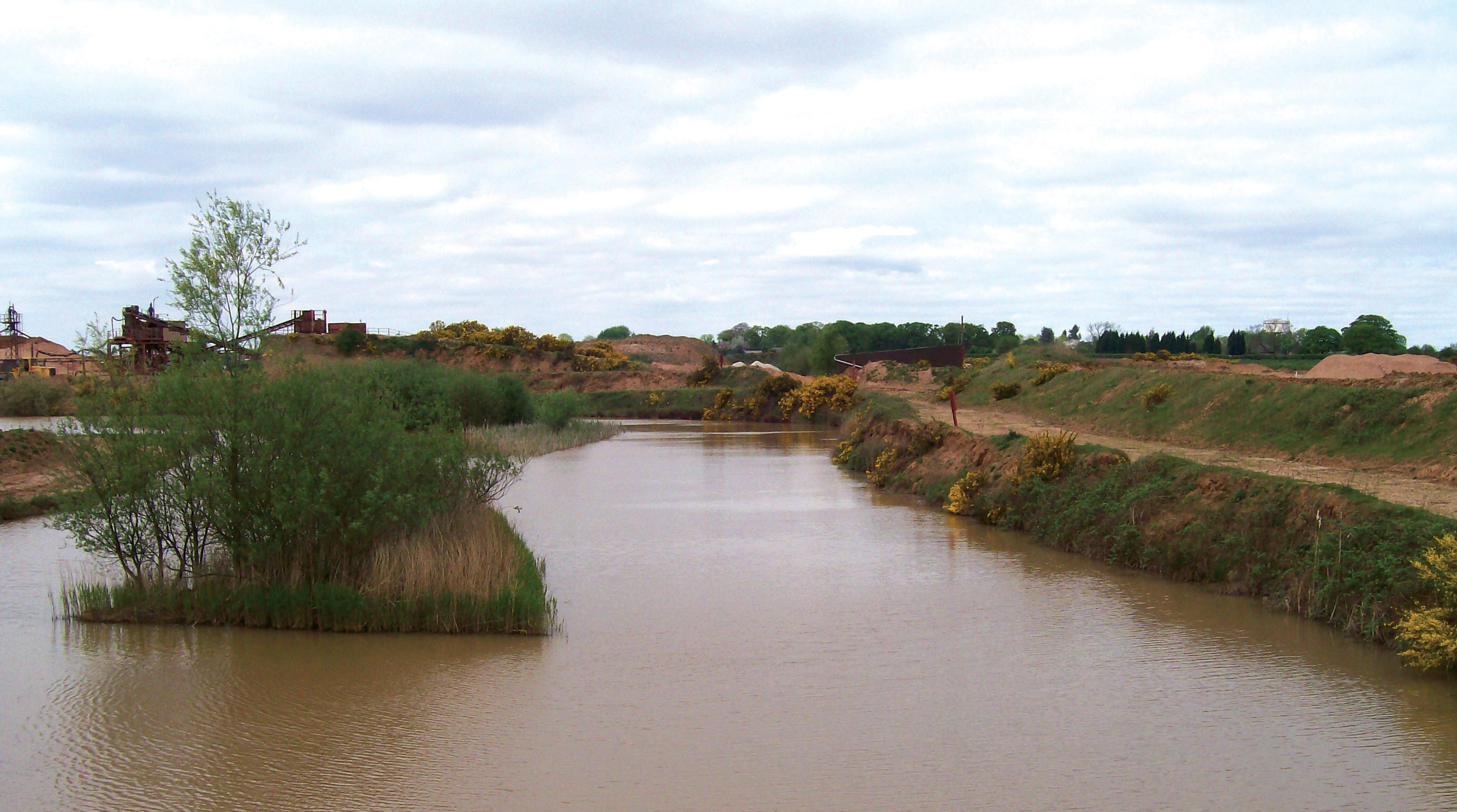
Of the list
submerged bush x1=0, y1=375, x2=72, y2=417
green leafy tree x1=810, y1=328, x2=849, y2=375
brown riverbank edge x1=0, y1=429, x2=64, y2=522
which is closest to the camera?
brown riverbank edge x1=0, y1=429, x2=64, y2=522

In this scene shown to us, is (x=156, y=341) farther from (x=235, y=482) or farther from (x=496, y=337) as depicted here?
(x=496, y=337)

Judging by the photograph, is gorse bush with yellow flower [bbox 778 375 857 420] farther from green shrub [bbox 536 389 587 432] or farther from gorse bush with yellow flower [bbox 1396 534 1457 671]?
gorse bush with yellow flower [bbox 1396 534 1457 671]

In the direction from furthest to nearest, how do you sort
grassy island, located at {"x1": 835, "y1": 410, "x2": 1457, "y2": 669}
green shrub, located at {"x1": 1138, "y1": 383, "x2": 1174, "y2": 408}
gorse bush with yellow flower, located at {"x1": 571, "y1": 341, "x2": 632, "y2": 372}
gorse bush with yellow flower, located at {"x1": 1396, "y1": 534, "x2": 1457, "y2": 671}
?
gorse bush with yellow flower, located at {"x1": 571, "y1": 341, "x2": 632, "y2": 372}, green shrub, located at {"x1": 1138, "y1": 383, "x2": 1174, "y2": 408}, grassy island, located at {"x1": 835, "y1": 410, "x2": 1457, "y2": 669}, gorse bush with yellow flower, located at {"x1": 1396, "y1": 534, "x2": 1457, "y2": 671}

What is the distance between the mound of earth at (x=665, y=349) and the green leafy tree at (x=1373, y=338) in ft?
243

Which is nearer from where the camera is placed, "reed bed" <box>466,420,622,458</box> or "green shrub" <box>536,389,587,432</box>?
"reed bed" <box>466,420,622,458</box>

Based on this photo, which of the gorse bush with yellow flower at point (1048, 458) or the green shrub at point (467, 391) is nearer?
the gorse bush with yellow flower at point (1048, 458)


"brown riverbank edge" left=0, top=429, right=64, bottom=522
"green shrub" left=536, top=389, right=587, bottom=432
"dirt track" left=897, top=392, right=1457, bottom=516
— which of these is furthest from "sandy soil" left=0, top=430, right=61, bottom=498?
"green shrub" left=536, top=389, right=587, bottom=432

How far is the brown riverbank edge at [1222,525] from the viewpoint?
37.0ft

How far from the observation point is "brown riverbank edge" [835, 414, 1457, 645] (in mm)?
11289

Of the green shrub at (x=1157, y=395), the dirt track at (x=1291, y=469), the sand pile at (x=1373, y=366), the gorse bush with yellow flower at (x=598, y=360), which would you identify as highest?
the gorse bush with yellow flower at (x=598, y=360)

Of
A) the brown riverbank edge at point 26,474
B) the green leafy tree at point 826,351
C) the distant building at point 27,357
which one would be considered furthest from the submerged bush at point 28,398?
the green leafy tree at point 826,351

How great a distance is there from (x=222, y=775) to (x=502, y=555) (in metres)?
5.17

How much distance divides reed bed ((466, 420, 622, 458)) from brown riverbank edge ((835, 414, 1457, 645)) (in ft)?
52.8

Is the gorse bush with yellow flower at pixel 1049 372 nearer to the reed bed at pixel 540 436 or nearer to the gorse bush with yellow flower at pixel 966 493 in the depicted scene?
the reed bed at pixel 540 436
